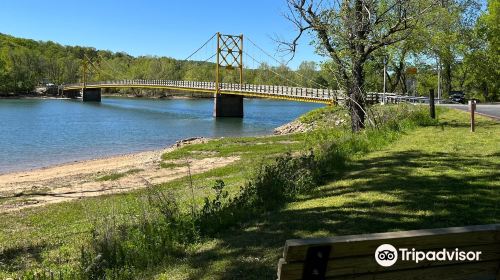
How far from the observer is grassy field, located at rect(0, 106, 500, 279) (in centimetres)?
516

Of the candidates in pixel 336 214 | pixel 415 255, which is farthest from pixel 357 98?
pixel 415 255

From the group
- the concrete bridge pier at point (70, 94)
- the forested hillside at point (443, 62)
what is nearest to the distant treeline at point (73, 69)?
the concrete bridge pier at point (70, 94)

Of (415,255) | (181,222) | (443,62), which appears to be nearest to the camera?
(415,255)

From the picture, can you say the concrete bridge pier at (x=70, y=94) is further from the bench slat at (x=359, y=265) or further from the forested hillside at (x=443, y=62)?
the bench slat at (x=359, y=265)

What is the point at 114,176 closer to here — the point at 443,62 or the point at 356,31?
the point at 356,31

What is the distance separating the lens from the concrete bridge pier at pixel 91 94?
126 m

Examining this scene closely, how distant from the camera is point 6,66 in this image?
129625 millimetres

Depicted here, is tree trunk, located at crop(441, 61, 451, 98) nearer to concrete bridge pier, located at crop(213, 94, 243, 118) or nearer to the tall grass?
concrete bridge pier, located at crop(213, 94, 243, 118)

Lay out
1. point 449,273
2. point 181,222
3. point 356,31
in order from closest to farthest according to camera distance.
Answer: point 449,273
point 181,222
point 356,31

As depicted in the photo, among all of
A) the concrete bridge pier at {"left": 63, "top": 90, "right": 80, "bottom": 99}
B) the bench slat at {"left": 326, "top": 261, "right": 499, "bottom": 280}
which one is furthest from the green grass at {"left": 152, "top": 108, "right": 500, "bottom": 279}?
the concrete bridge pier at {"left": 63, "top": 90, "right": 80, "bottom": 99}

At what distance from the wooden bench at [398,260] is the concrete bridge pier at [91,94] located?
131m

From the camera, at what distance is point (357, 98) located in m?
16.9

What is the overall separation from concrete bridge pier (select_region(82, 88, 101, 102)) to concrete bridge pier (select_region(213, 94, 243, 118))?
65.7 metres

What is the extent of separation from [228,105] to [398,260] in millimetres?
69691
